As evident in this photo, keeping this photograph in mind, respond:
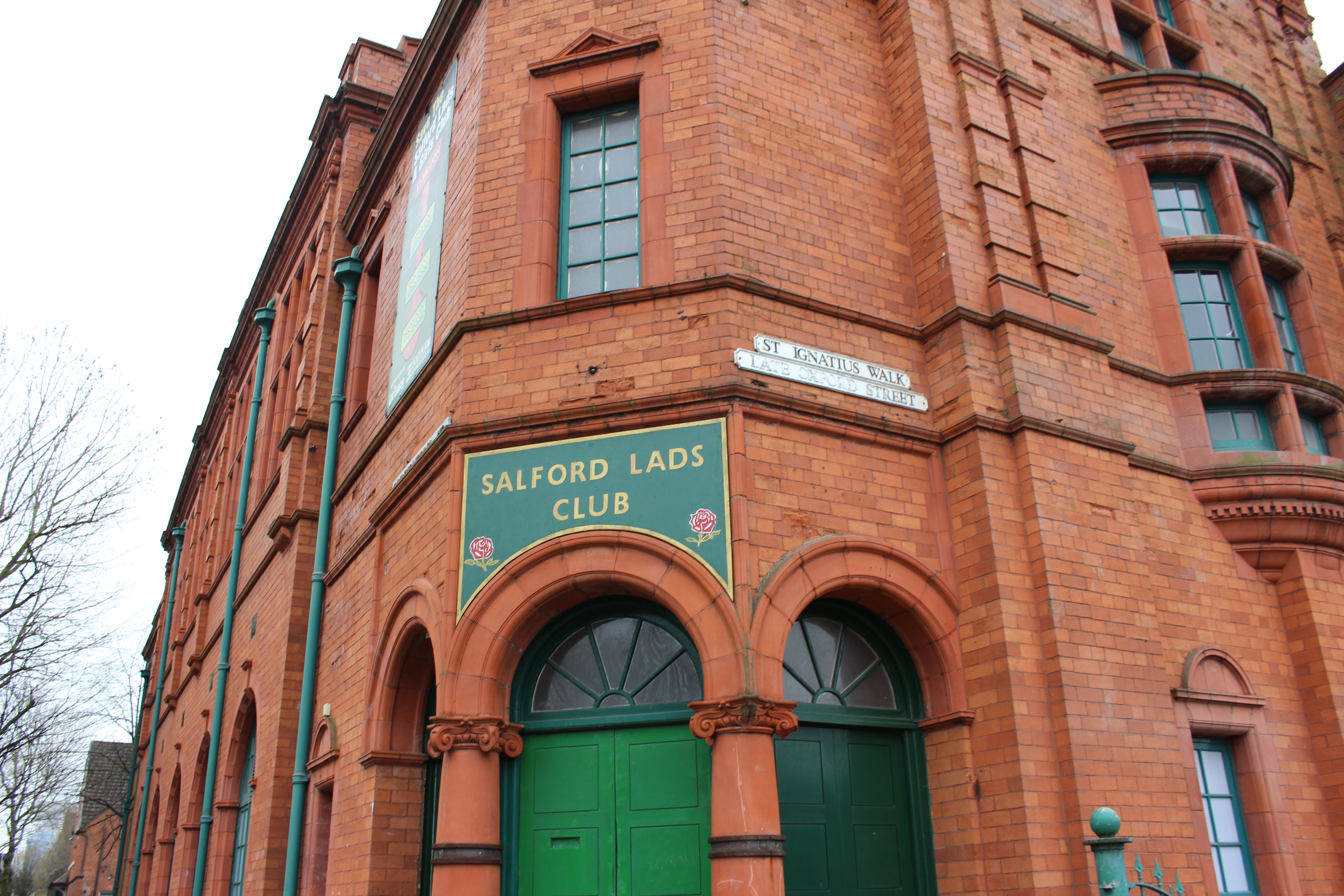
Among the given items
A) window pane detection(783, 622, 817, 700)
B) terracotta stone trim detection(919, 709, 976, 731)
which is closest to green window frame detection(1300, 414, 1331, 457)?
terracotta stone trim detection(919, 709, 976, 731)

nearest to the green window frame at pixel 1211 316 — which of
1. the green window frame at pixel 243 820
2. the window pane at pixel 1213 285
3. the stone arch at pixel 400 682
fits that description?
the window pane at pixel 1213 285

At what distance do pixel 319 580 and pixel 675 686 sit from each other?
6020 millimetres

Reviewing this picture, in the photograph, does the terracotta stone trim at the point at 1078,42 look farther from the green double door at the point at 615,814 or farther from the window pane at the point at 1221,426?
the green double door at the point at 615,814

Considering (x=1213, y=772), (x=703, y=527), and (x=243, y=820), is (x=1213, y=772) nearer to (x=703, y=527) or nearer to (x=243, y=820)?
(x=703, y=527)

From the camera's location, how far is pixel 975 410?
335 inches

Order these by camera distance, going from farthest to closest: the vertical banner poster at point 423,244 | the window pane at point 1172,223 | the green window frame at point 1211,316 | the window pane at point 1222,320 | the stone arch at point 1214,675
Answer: the window pane at point 1172,223 < the window pane at point 1222,320 < the green window frame at point 1211,316 < the vertical banner poster at point 423,244 < the stone arch at point 1214,675

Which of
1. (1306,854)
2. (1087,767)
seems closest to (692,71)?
(1087,767)

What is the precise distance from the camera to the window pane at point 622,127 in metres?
9.72

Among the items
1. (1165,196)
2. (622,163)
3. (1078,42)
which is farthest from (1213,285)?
(622,163)

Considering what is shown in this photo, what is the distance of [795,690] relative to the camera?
798 centimetres

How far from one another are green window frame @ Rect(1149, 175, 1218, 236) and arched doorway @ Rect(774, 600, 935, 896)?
643 cm

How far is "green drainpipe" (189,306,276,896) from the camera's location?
49.3ft

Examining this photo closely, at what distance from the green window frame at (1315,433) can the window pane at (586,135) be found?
312 inches

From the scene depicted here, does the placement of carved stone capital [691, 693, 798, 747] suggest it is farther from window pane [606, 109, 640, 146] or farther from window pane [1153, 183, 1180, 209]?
window pane [1153, 183, 1180, 209]
